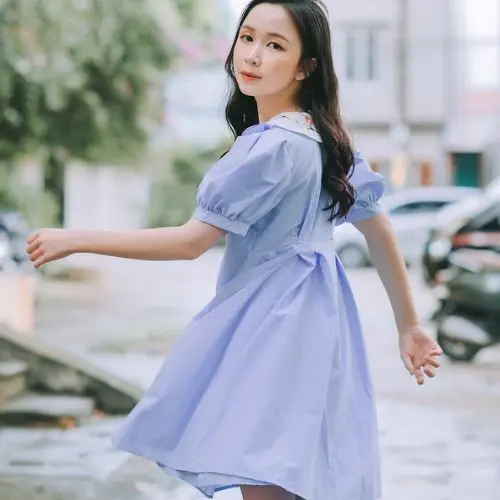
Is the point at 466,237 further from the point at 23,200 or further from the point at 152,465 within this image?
the point at 23,200

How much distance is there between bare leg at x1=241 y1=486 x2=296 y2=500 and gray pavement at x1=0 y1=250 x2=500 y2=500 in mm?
1798

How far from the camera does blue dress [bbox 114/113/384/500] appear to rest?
2443 mm

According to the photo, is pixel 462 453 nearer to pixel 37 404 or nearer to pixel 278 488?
pixel 37 404

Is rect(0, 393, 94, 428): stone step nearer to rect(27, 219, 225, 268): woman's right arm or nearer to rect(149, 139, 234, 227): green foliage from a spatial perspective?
rect(27, 219, 225, 268): woman's right arm

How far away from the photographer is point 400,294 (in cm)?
283

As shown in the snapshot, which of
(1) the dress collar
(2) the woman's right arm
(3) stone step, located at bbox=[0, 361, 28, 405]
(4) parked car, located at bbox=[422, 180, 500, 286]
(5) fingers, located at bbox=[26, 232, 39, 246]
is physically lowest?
(4) parked car, located at bbox=[422, 180, 500, 286]

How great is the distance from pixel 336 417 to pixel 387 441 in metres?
3.06

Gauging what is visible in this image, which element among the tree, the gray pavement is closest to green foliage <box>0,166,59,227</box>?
the tree

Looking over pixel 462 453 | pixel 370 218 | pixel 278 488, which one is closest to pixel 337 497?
pixel 278 488

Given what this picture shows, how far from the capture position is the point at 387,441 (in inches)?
218

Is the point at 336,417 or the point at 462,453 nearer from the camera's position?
the point at 336,417

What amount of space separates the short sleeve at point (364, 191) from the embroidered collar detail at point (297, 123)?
0.55 ft

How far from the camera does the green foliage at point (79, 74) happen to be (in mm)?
10586

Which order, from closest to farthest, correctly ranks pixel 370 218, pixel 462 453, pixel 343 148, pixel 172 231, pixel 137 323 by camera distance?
pixel 172 231, pixel 343 148, pixel 370 218, pixel 462 453, pixel 137 323
